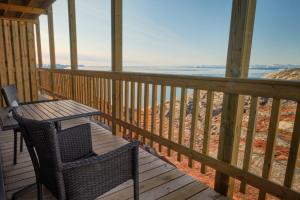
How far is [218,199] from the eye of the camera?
5.82ft

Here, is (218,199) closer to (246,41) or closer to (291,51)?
(246,41)

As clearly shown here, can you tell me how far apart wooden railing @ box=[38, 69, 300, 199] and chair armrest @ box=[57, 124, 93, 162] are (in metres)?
1.01

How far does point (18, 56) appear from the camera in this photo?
14.2 ft

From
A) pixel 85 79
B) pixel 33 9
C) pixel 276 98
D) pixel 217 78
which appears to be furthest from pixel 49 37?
pixel 276 98

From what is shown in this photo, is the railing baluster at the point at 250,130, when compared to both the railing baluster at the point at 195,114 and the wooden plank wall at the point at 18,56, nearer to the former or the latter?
the railing baluster at the point at 195,114

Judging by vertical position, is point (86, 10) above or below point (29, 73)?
above

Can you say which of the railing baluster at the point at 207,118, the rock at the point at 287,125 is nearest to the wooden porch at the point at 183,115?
the railing baluster at the point at 207,118

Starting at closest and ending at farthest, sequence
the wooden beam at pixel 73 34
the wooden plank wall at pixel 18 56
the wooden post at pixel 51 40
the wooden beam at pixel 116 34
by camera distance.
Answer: the wooden beam at pixel 116 34
the wooden plank wall at pixel 18 56
the wooden beam at pixel 73 34
the wooden post at pixel 51 40

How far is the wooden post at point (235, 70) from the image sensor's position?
154 cm

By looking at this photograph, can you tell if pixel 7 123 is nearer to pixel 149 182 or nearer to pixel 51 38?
pixel 149 182

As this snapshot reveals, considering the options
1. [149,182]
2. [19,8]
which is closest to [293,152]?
[149,182]

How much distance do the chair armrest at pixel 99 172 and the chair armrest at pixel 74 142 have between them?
501 mm

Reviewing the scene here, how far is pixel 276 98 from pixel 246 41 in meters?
0.51

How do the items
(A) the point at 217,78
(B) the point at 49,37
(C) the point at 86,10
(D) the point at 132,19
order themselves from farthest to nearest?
1. (D) the point at 132,19
2. (C) the point at 86,10
3. (B) the point at 49,37
4. (A) the point at 217,78
